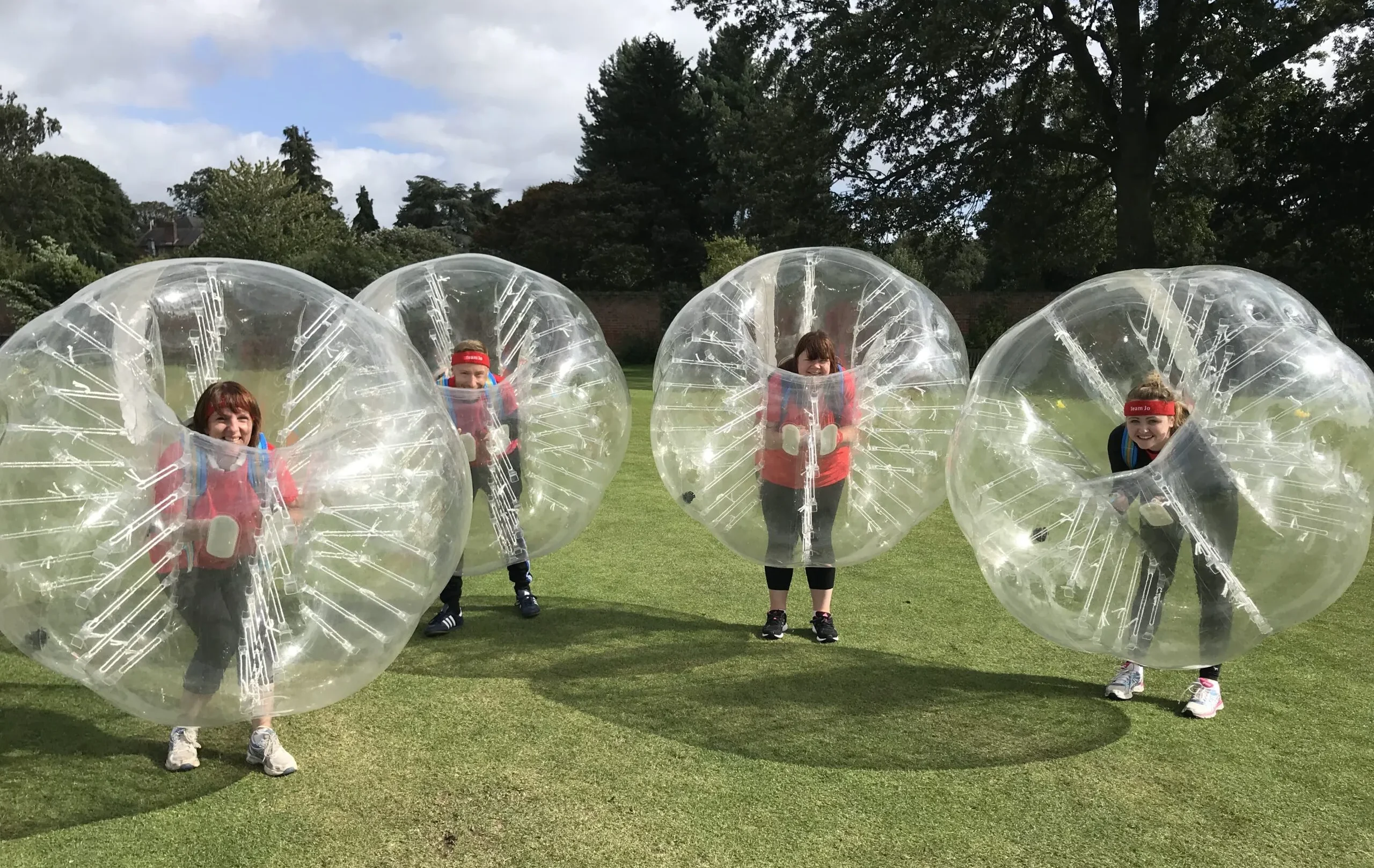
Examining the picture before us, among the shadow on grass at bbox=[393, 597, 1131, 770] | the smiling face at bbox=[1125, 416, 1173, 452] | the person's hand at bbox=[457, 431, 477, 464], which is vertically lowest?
the shadow on grass at bbox=[393, 597, 1131, 770]

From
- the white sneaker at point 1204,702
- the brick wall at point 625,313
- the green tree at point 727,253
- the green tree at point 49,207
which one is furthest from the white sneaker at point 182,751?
the green tree at point 49,207

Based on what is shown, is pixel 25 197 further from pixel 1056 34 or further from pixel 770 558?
pixel 770 558

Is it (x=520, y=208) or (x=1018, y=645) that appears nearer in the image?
(x=1018, y=645)

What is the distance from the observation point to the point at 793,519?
163 inches

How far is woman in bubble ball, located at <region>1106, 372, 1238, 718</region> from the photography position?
9.98 ft

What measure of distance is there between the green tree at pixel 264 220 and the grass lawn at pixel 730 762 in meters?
33.0

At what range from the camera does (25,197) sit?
160ft

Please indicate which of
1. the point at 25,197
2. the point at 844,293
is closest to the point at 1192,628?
the point at 844,293

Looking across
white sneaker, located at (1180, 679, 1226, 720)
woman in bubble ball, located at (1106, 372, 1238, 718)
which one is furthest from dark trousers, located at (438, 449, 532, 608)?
white sneaker, located at (1180, 679, 1226, 720)

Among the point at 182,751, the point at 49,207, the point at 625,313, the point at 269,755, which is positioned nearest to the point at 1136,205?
the point at 625,313

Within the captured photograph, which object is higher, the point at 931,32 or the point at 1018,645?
the point at 931,32

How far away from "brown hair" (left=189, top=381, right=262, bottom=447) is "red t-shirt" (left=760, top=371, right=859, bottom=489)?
2.04m

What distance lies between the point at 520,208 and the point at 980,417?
38011 millimetres

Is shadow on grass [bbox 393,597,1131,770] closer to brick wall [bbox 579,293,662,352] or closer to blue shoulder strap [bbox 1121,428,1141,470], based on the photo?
blue shoulder strap [bbox 1121,428,1141,470]
